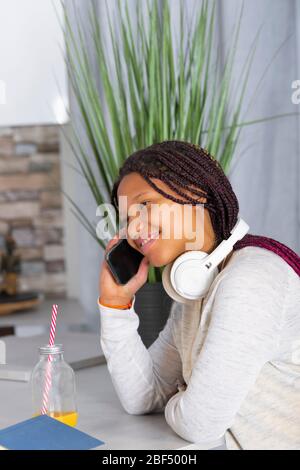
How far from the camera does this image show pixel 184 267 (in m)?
1.09

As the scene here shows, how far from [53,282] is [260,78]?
1.60m

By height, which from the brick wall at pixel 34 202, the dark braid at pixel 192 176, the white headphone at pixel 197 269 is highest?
the dark braid at pixel 192 176

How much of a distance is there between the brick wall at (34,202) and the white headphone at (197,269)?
2138mm

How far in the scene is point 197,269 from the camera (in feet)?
3.57

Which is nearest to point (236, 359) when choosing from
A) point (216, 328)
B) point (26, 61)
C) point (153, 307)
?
point (216, 328)

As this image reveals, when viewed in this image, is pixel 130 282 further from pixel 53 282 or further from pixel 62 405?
pixel 53 282

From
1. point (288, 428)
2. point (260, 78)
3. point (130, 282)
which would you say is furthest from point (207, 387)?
point (260, 78)

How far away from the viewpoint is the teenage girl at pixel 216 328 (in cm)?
100

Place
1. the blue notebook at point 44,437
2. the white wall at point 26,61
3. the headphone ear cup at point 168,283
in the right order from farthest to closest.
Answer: the white wall at point 26,61 < the headphone ear cup at point 168,283 < the blue notebook at point 44,437

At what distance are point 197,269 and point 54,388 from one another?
285 mm

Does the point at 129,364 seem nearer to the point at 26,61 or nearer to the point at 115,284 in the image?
the point at 115,284

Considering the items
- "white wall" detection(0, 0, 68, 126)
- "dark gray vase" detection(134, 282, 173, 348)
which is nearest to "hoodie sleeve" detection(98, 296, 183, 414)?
"dark gray vase" detection(134, 282, 173, 348)

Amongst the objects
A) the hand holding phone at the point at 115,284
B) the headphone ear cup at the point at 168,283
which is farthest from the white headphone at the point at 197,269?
the hand holding phone at the point at 115,284

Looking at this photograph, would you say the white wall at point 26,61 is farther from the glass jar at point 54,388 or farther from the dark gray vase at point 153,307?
the glass jar at point 54,388
